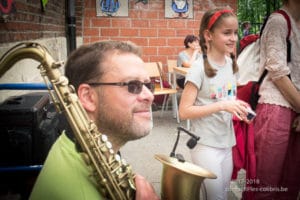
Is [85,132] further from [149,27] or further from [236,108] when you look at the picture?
[149,27]

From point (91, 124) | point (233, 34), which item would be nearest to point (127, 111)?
point (91, 124)

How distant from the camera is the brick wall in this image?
7.05 meters

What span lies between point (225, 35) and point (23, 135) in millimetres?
1432

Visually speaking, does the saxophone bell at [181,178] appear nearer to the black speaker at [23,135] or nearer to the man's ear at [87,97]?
the man's ear at [87,97]

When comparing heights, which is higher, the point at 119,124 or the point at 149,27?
the point at 149,27

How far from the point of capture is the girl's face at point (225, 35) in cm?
220

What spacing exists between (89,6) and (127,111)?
6.05 metres

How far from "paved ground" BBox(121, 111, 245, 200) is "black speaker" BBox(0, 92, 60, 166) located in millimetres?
1853

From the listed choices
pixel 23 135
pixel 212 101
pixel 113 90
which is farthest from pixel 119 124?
pixel 212 101

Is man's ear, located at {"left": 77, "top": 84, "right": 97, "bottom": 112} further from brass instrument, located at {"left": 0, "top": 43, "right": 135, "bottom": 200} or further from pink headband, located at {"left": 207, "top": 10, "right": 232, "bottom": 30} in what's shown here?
pink headband, located at {"left": 207, "top": 10, "right": 232, "bottom": 30}

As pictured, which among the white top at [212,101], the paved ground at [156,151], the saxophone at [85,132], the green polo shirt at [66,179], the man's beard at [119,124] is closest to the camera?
the green polo shirt at [66,179]

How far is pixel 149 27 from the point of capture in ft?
23.8

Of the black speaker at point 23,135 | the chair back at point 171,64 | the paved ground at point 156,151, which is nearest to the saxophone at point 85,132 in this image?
the black speaker at point 23,135

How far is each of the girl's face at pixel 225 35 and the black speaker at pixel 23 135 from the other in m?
1.22
